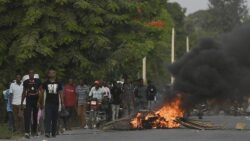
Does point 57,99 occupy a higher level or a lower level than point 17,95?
lower

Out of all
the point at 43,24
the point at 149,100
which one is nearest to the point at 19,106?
the point at 43,24

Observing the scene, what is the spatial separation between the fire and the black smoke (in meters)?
1.10

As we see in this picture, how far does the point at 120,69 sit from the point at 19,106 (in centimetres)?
853

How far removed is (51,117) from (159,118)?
3.77 m

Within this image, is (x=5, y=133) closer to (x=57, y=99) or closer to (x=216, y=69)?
(x=57, y=99)

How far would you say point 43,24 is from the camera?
25031mm

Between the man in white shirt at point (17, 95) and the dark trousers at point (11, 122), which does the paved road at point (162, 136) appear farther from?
the dark trousers at point (11, 122)

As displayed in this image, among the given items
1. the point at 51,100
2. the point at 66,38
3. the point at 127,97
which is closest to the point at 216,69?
the point at 51,100

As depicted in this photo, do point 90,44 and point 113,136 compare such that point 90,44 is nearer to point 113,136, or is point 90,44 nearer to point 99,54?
point 99,54

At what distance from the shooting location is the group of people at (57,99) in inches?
741

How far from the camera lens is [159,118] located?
69.4 feet

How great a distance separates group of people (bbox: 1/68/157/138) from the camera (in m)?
18.8

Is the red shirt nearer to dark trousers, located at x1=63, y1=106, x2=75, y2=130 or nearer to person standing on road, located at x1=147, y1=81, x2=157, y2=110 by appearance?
dark trousers, located at x1=63, y1=106, x2=75, y2=130

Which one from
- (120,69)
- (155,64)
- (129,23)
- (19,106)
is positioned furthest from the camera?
(155,64)
